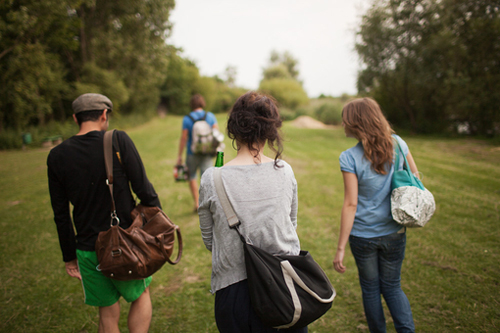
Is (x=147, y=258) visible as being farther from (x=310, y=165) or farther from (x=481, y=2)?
(x=481, y=2)

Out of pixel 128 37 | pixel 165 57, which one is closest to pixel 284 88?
pixel 165 57

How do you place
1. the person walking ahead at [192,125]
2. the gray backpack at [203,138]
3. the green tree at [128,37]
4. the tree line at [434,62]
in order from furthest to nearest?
the green tree at [128,37] < the tree line at [434,62] < the person walking ahead at [192,125] < the gray backpack at [203,138]

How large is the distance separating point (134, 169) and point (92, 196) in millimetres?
311

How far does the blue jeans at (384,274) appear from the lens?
83.5 inches

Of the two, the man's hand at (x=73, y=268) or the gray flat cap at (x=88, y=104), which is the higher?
the gray flat cap at (x=88, y=104)

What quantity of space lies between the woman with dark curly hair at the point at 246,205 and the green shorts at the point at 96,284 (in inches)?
33.5

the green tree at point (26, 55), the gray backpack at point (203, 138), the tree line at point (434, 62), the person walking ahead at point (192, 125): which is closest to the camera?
the gray backpack at point (203, 138)

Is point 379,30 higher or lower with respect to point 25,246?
higher

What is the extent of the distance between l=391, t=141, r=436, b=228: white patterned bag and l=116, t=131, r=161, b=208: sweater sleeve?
175 cm

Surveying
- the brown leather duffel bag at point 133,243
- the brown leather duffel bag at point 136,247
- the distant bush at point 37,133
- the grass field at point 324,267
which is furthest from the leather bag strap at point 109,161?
the distant bush at point 37,133

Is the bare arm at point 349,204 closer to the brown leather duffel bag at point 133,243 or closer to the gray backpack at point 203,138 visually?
the brown leather duffel bag at point 133,243

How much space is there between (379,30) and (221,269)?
65.7 ft

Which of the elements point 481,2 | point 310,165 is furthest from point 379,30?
point 310,165

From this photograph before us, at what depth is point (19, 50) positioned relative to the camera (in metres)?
14.0
